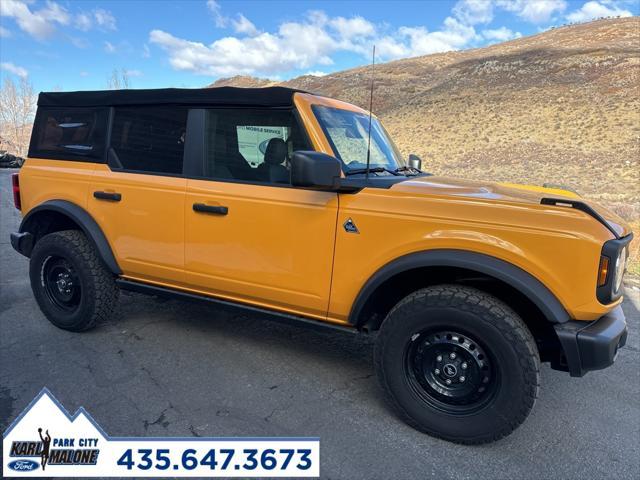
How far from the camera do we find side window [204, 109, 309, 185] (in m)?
3.27

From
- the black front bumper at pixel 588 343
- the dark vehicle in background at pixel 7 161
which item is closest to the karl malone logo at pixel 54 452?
the black front bumper at pixel 588 343

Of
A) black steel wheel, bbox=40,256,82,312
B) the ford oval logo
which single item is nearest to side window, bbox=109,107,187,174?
black steel wheel, bbox=40,256,82,312

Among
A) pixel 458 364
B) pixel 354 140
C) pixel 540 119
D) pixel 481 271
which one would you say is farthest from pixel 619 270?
pixel 540 119

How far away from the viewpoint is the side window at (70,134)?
13.2ft

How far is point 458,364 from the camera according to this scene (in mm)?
2793

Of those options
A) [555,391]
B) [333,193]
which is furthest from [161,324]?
[555,391]

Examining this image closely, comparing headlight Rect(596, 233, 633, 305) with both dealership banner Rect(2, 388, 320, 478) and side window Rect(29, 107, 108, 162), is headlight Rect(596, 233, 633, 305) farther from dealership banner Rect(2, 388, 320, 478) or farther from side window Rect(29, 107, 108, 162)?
side window Rect(29, 107, 108, 162)

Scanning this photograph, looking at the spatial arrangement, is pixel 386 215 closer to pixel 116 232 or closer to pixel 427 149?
pixel 116 232

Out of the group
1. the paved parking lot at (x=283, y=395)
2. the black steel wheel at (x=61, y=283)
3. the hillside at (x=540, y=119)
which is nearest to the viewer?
the paved parking lot at (x=283, y=395)

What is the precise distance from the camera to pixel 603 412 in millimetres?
3230

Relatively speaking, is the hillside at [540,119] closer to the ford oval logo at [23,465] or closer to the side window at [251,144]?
the side window at [251,144]

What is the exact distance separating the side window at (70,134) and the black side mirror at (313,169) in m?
2.08

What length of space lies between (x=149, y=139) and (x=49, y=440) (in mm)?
2209

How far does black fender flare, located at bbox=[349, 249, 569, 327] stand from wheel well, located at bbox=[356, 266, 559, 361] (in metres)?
0.08
